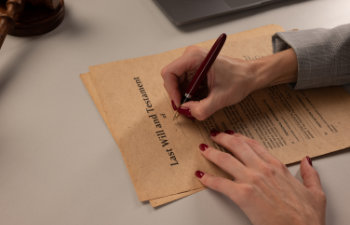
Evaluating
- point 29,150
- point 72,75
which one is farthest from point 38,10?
point 29,150

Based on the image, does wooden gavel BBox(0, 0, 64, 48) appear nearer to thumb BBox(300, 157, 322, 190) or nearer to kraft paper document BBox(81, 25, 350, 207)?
kraft paper document BBox(81, 25, 350, 207)

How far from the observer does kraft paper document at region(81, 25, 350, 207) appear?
58cm

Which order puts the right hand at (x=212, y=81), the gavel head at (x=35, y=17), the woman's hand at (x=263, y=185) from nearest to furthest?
the woman's hand at (x=263, y=185)
the right hand at (x=212, y=81)
the gavel head at (x=35, y=17)

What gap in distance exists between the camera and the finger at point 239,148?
586 mm

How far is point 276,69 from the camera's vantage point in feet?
2.37

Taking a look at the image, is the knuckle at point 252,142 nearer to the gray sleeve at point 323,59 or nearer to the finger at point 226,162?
the finger at point 226,162

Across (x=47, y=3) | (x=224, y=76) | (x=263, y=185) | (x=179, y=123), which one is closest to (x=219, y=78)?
(x=224, y=76)

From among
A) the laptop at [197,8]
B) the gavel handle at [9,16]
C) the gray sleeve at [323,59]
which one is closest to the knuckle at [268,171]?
the gray sleeve at [323,59]

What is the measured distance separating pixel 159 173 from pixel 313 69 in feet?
1.36

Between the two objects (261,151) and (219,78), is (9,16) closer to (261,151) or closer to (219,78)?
(219,78)

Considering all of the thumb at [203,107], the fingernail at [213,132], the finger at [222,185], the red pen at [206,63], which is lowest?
the finger at [222,185]

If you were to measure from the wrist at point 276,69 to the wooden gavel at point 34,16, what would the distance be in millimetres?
479

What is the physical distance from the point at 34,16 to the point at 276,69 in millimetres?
562

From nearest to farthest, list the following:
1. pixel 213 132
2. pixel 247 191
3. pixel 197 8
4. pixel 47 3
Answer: pixel 247 191
pixel 213 132
pixel 47 3
pixel 197 8
